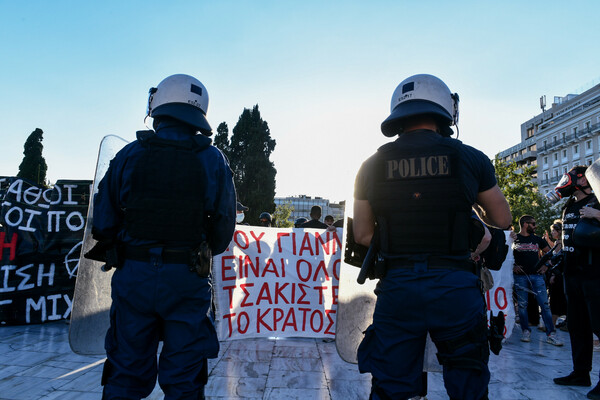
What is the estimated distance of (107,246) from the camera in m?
2.28

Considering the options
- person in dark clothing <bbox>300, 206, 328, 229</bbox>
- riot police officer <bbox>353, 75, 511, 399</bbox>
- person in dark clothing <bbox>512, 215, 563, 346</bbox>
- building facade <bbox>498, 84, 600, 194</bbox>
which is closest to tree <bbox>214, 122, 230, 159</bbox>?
person in dark clothing <bbox>300, 206, 328, 229</bbox>

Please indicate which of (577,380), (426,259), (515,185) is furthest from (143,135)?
(515,185)

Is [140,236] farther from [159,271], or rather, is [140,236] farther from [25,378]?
[25,378]

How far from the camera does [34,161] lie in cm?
3466

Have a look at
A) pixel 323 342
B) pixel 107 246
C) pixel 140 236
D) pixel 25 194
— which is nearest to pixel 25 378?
pixel 107 246

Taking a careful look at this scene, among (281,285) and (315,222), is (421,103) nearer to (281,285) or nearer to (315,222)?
(281,285)

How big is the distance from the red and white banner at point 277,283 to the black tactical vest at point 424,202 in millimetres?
3595

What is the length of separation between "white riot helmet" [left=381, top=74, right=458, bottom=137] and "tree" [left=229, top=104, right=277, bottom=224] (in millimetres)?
34413

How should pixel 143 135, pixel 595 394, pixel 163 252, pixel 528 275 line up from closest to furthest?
pixel 163 252 < pixel 143 135 < pixel 595 394 < pixel 528 275

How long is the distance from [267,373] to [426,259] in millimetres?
2651

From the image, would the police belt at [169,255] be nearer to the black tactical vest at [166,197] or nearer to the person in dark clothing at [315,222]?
the black tactical vest at [166,197]

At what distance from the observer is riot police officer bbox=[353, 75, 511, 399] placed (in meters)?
1.86

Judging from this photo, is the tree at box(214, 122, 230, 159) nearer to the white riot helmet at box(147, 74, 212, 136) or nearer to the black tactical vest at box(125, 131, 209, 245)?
the white riot helmet at box(147, 74, 212, 136)

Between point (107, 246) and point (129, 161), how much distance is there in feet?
1.66
